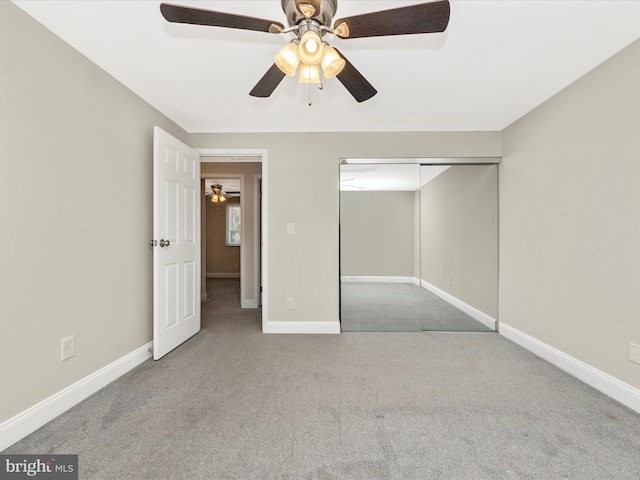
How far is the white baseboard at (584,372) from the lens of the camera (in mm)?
1815

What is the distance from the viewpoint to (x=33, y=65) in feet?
5.24

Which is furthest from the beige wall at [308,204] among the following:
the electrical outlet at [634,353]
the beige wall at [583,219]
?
the electrical outlet at [634,353]

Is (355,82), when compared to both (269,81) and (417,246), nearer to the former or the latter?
(269,81)

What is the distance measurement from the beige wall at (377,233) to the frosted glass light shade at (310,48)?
2.03 metres

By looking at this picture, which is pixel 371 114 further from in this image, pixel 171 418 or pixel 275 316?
pixel 171 418

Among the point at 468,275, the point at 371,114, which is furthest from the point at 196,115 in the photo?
the point at 468,275

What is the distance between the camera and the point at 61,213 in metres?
1.75

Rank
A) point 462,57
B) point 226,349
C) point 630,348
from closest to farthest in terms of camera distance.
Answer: point 630,348
point 462,57
point 226,349

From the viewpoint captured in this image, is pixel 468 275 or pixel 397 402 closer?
pixel 397 402

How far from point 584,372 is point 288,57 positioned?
286 centimetres

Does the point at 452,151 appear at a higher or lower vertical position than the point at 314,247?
higher

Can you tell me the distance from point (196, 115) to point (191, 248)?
133 cm

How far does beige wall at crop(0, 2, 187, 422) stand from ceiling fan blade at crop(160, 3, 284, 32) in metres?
1.02

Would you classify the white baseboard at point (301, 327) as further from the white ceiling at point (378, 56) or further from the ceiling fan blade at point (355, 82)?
the ceiling fan blade at point (355, 82)
